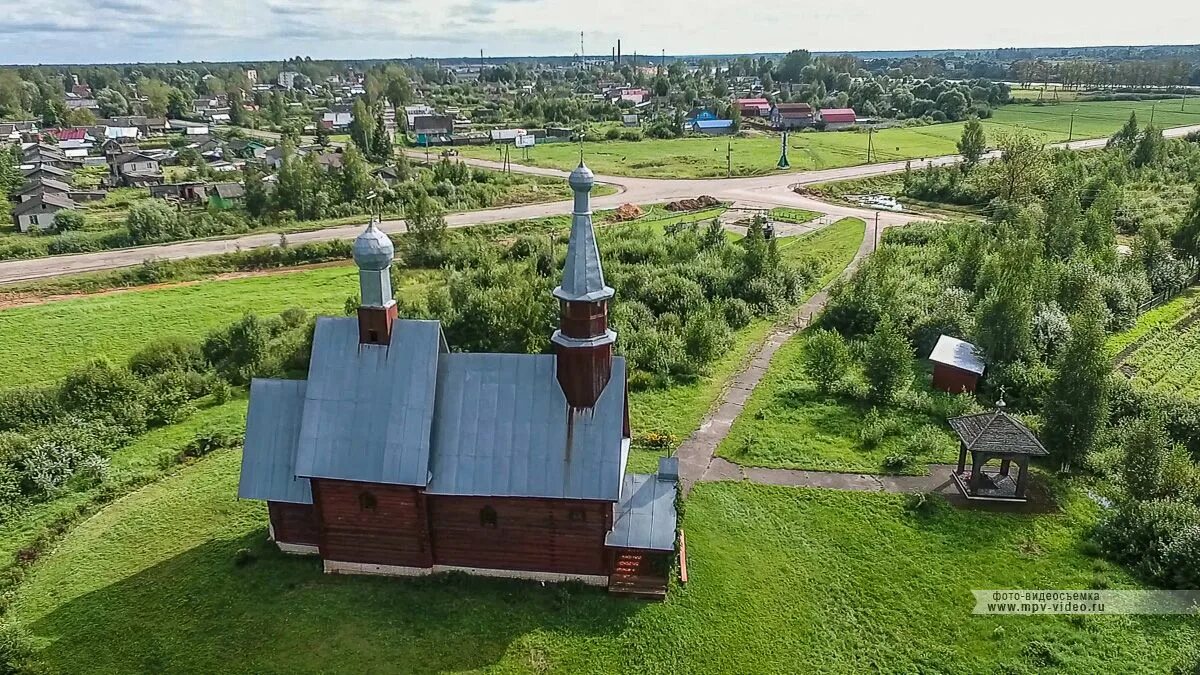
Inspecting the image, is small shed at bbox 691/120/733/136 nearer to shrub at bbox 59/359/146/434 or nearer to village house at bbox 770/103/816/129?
village house at bbox 770/103/816/129

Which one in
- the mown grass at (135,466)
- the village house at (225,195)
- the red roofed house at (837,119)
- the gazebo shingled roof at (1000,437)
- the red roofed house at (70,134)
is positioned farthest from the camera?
the red roofed house at (837,119)

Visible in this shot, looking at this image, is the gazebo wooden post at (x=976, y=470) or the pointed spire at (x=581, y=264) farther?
the gazebo wooden post at (x=976, y=470)

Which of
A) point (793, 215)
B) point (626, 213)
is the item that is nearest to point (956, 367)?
point (793, 215)

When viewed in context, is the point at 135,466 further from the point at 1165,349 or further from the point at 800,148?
the point at 800,148

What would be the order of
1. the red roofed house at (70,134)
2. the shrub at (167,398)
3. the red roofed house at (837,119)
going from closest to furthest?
the shrub at (167,398)
the red roofed house at (70,134)
the red roofed house at (837,119)

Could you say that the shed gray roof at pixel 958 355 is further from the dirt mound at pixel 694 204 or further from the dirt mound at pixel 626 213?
the dirt mound at pixel 694 204

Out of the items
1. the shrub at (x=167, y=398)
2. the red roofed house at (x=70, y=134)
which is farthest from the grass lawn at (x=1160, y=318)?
the red roofed house at (x=70, y=134)

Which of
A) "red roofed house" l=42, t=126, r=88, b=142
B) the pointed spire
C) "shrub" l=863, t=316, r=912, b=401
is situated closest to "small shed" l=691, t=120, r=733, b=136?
"red roofed house" l=42, t=126, r=88, b=142
